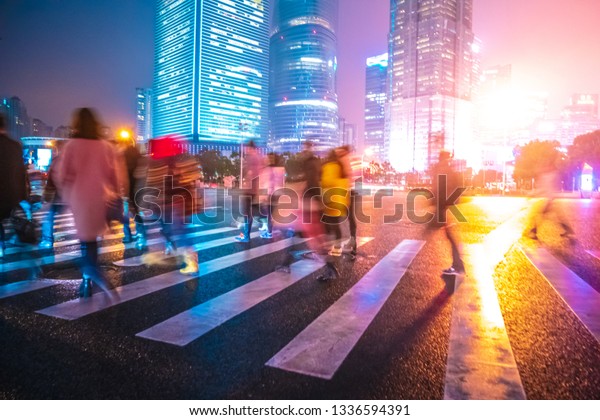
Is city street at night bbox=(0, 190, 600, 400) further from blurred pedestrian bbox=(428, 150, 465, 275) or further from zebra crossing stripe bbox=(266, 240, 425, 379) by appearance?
blurred pedestrian bbox=(428, 150, 465, 275)

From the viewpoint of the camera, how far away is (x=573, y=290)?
492 centimetres

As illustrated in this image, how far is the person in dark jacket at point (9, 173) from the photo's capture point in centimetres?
501

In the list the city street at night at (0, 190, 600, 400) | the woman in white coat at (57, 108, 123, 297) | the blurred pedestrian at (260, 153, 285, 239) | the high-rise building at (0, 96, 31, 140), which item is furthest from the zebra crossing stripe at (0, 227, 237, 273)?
the high-rise building at (0, 96, 31, 140)

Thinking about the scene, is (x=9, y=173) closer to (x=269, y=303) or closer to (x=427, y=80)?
(x=269, y=303)

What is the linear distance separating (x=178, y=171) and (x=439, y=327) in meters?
4.16

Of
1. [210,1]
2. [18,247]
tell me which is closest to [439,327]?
[18,247]

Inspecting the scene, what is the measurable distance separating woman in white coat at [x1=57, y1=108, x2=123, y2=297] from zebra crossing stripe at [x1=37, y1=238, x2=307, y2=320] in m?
0.56

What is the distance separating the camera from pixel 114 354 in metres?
2.90

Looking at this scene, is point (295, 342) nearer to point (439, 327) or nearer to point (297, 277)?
point (439, 327)

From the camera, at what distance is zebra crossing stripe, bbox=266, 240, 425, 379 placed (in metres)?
2.81

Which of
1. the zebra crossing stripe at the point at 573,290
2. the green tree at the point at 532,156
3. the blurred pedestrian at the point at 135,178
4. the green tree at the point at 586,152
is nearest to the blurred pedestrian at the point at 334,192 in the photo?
the zebra crossing stripe at the point at 573,290

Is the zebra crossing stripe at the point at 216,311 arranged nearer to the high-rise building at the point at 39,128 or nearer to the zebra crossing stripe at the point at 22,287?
the zebra crossing stripe at the point at 22,287

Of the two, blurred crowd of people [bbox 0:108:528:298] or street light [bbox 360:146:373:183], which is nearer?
blurred crowd of people [bbox 0:108:528:298]
